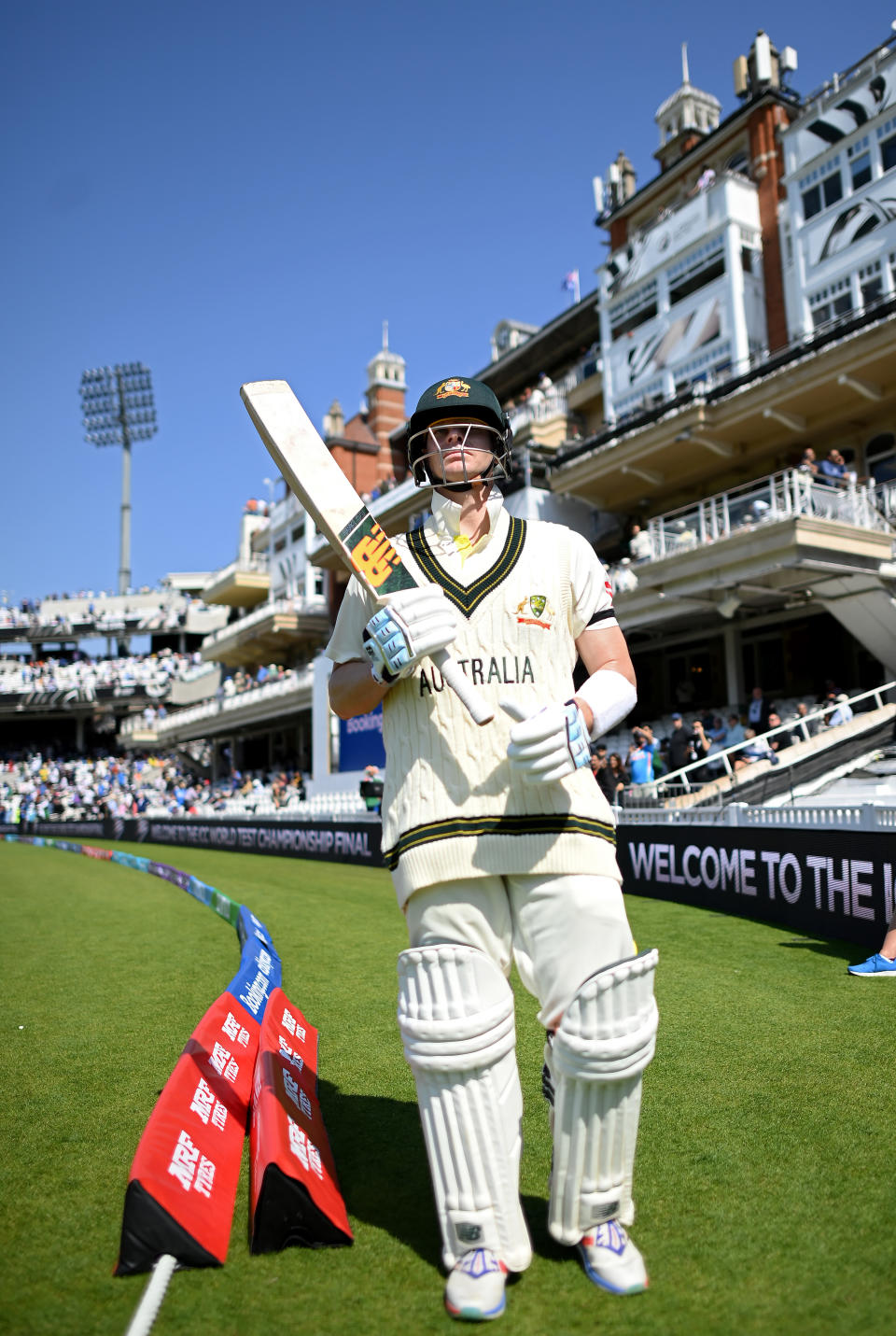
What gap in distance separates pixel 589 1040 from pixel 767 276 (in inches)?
917

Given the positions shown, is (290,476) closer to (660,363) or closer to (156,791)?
(660,363)

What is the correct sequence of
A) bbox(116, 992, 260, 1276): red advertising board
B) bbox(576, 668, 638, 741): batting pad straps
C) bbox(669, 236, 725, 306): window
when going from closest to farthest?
bbox(116, 992, 260, 1276): red advertising board
bbox(576, 668, 638, 741): batting pad straps
bbox(669, 236, 725, 306): window

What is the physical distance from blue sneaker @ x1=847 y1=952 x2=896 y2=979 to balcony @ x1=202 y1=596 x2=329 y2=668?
3281 cm

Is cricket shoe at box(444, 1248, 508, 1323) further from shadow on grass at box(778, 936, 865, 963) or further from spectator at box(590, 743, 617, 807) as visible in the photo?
spectator at box(590, 743, 617, 807)

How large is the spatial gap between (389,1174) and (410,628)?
1794mm

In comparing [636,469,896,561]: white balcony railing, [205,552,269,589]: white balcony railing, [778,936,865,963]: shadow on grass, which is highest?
[205,552,269,589]: white balcony railing

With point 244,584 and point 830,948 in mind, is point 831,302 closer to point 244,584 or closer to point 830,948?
point 830,948

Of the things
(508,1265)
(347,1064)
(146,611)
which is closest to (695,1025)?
(347,1064)

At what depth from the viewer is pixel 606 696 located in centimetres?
255

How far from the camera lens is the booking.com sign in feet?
83.6

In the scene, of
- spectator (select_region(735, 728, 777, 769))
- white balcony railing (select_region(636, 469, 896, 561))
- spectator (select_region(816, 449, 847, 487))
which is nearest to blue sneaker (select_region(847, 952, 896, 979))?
spectator (select_region(735, 728, 777, 769))

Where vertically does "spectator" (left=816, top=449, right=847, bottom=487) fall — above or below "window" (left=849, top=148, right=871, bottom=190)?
below

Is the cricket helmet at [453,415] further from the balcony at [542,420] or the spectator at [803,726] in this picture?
the balcony at [542,420]

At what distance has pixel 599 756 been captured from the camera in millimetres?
14672
